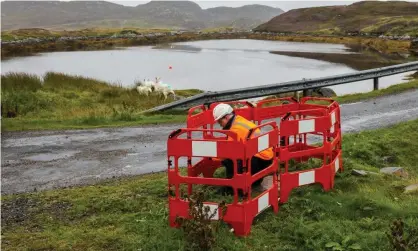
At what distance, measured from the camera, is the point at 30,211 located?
22.0 feet

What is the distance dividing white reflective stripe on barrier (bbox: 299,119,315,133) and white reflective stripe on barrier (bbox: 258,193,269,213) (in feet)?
4.56

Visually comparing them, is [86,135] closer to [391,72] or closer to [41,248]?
[41,248]

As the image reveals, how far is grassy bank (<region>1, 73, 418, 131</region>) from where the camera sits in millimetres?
13906

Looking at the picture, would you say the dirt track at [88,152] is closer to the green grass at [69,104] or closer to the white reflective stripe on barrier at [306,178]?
the green grass at [69,104]

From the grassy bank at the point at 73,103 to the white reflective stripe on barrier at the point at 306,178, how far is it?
24.0 feet

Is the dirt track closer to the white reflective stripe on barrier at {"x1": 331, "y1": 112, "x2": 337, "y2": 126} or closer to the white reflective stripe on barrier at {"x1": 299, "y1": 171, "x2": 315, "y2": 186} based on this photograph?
the white reflective stripe on barrier at {"x1": 299, "y1": 171, "x2": 315, "y2": 186}

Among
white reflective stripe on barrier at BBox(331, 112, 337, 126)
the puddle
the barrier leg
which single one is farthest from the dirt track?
the barrier leg

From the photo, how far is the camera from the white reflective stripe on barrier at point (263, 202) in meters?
6.00

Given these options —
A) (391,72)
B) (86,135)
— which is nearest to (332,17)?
(391,72)

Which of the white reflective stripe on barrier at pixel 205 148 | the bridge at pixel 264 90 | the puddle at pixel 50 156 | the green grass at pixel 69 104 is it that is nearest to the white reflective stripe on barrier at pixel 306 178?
the white reflective stripe on barrier at pixel 205 148

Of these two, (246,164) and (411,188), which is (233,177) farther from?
(411,188)

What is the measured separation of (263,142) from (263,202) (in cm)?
77

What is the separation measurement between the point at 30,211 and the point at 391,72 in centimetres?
1813

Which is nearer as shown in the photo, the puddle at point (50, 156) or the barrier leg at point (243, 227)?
the barrier leg at point (243, 227)
